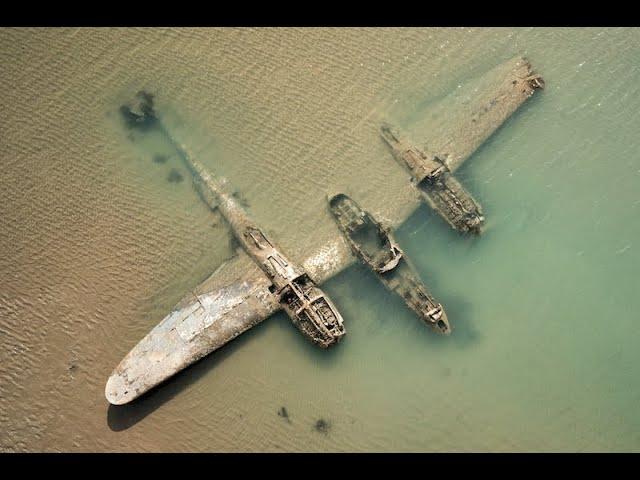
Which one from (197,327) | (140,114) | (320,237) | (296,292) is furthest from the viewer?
(140,114)

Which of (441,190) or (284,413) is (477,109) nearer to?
(441,190)

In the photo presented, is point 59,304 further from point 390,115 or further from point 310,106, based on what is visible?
point 390,115

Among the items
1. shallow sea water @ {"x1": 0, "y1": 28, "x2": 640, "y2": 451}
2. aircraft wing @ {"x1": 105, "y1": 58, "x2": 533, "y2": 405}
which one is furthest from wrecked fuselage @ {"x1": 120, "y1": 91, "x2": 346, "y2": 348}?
shallow sea water @ {"x1": 0, "y1": 28, "x2": 640, "y2": 451}

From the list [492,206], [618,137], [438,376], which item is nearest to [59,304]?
[438,376]

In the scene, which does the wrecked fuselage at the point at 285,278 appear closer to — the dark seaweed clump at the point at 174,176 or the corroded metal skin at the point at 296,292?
the corroded metal skin at the point at 296,292

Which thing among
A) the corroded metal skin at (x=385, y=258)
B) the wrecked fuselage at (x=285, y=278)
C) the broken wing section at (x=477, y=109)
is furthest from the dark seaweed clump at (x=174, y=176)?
the broken wing section at (x=477, y=109)

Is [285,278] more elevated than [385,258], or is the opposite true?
[285,278]

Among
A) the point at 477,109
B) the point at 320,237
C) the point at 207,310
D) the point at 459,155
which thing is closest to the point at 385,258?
the point at 320,237
